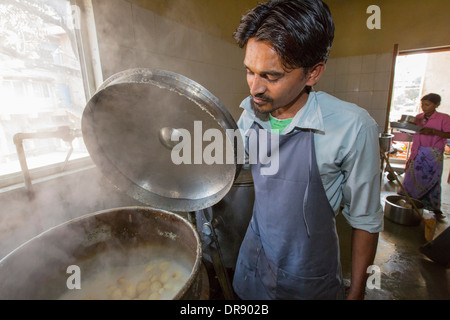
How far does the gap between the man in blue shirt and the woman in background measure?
3.27 metres

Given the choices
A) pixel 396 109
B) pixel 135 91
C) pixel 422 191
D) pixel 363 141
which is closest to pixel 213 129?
pixel 135 91

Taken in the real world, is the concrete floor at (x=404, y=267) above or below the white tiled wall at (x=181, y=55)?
below

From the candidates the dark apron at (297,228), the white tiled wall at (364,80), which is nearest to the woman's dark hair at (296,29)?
the dark apron at (297,228)

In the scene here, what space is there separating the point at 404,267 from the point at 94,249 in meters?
2.86

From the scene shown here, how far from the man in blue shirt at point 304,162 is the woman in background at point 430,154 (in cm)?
327

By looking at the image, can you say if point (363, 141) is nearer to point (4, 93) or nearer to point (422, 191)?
point (4, 93)

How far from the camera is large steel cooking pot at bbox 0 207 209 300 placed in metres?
0.75

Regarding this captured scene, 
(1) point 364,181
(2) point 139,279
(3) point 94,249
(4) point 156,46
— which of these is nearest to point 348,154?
(1) point 364,181

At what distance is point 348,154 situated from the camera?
0.82 m

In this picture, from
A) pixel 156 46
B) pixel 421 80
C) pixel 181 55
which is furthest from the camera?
pixel 421 80

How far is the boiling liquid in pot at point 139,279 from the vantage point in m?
0.90

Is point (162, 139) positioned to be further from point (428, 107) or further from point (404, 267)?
point (428, 107)

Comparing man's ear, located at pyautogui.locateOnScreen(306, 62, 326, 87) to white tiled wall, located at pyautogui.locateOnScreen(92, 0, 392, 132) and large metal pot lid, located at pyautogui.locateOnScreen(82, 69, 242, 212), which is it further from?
white tiled wall, located at pyautogui.locateOnScreen(92, 0, 392, 132)

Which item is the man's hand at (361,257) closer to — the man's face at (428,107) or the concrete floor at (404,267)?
the concrete floor at (404,267)
